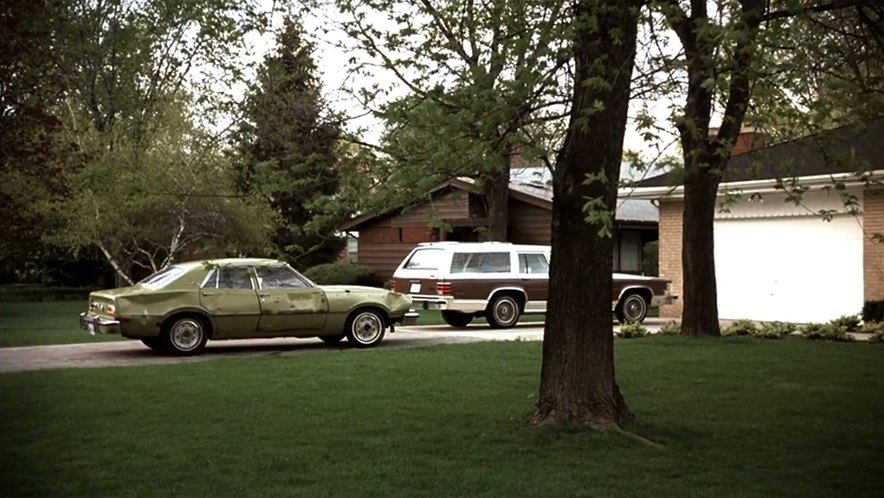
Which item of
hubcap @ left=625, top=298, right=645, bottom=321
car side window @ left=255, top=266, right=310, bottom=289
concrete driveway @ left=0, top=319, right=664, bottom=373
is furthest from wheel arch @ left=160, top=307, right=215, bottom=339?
hubcap @ left=625, top=298, right=645, bottom=321

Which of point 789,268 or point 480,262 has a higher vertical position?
point 789,268

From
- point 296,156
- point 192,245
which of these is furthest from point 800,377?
point 192,245

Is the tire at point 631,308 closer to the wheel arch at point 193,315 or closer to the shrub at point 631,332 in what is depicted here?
the shrub at point 631,332

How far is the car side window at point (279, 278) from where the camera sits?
16.5 meters

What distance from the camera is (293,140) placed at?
37.4 feet

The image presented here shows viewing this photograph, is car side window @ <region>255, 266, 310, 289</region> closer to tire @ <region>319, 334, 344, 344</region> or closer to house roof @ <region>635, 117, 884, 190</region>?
tire @ <region>319, 334, 344, 344</region>

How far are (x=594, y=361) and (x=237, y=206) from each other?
2335 centimetres

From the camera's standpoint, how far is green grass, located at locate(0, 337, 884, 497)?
695 cm

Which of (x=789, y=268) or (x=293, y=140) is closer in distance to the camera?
(x=293, y=140)

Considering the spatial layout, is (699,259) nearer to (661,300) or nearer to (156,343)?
(661,300)

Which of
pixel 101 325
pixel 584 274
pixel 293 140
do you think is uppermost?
pixel 293 140

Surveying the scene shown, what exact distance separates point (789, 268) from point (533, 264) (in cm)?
562

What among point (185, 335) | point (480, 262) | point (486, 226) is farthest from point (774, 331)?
point (486, 226)

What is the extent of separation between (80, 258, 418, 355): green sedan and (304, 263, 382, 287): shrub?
680 inches
